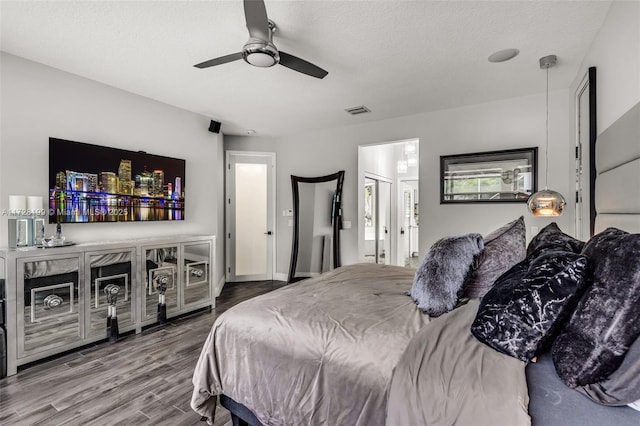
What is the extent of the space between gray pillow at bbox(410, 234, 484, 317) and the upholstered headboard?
27.5 inches

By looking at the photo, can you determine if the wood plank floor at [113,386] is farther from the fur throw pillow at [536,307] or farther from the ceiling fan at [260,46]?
the ceiling fan at [260,46]

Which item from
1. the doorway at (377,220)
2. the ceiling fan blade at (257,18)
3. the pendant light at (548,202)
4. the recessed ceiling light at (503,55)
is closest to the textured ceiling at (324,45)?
the recessed ceiling light at (503,55)

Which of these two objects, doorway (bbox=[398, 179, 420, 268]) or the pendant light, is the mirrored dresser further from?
doorway (bbox=[398, 179, 420, 268])

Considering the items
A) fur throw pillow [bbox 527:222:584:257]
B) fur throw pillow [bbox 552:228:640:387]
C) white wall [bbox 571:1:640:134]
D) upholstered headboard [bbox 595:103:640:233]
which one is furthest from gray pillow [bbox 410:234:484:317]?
white wall [bbox 571:1:640:134]

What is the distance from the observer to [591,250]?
1.14 metres

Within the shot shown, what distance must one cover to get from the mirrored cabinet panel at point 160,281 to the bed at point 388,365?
197cm

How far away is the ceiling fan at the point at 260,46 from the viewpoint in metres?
1.76

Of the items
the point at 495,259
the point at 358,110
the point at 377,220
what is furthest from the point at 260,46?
the point at 377,220

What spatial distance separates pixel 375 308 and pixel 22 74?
11.7ft

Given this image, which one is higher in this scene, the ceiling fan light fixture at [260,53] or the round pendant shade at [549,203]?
the ceiling fan light fixture at [260,53]

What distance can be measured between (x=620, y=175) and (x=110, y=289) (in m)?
3.96

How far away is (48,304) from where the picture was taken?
2551 millimetres

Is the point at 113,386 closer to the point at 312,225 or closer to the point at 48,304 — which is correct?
the point at 48,304

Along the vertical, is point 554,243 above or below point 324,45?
below
